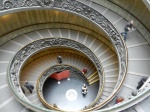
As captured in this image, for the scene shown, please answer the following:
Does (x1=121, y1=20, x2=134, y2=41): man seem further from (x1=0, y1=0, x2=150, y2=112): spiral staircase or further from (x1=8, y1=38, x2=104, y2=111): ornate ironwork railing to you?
(x1=8, y1=38, x2=104, y2=111): ornate ironwork railing

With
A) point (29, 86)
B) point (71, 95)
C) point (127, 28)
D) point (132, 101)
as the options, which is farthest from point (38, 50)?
point (132, 101)

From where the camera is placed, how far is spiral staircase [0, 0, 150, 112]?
34.0 feet

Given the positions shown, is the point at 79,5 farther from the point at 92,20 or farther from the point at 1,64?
the point at 1,64

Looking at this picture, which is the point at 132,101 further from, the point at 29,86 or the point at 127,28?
the point at 29,86

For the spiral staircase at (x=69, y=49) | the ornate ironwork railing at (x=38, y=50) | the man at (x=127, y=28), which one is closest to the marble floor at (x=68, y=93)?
the spiral staircase at (x=69, y=49)

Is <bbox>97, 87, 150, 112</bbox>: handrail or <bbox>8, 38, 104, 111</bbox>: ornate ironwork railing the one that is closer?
<bbox>97, 87, 150, 112</bbox>: handrail

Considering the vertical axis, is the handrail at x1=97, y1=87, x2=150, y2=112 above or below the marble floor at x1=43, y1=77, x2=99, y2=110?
below

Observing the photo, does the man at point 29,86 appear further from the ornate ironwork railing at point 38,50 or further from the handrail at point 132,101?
the handrail at point 132,101

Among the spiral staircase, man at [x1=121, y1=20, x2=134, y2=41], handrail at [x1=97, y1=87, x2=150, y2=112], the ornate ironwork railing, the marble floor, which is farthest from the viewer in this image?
the marble floor

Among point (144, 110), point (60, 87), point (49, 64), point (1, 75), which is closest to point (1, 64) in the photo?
point (1, 75)

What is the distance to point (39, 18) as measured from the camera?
13.5 m

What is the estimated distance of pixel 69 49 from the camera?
1476 cm

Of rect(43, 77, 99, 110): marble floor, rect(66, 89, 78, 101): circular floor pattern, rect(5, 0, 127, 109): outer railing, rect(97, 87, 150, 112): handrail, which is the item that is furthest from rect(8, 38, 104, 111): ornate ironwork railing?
rect(97, 87, 150, 112): handrail

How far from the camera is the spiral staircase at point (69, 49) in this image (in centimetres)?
1037
